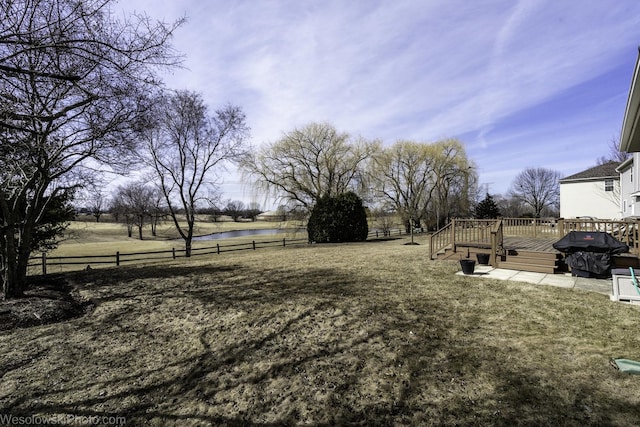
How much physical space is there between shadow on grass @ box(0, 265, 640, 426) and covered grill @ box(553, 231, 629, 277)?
4433mm

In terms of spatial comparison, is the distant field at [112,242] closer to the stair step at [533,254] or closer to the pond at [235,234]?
the pond at [235,234]

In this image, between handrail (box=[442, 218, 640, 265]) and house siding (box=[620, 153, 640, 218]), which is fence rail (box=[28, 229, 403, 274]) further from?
house siding (box=[620, 153, 640, 218])

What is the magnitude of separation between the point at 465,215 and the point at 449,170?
6.62m

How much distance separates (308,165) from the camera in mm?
24156

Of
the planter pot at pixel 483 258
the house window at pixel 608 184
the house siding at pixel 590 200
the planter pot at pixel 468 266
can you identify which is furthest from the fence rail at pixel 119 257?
the house window at pixel 608 184

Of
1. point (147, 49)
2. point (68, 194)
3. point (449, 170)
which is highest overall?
point (449, 170)

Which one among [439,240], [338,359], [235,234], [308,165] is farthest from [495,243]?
[235,234]

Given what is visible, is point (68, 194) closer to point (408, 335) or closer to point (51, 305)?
point (51, 305)

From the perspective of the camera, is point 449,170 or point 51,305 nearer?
point 51,305

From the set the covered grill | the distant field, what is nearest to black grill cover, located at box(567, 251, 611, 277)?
the covered grill

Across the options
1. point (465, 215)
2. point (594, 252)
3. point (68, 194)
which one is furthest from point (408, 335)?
point (465, 215)

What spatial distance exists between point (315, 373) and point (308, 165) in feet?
70.1

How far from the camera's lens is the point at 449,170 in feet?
99.1

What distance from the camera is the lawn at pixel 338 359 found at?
3.00m
